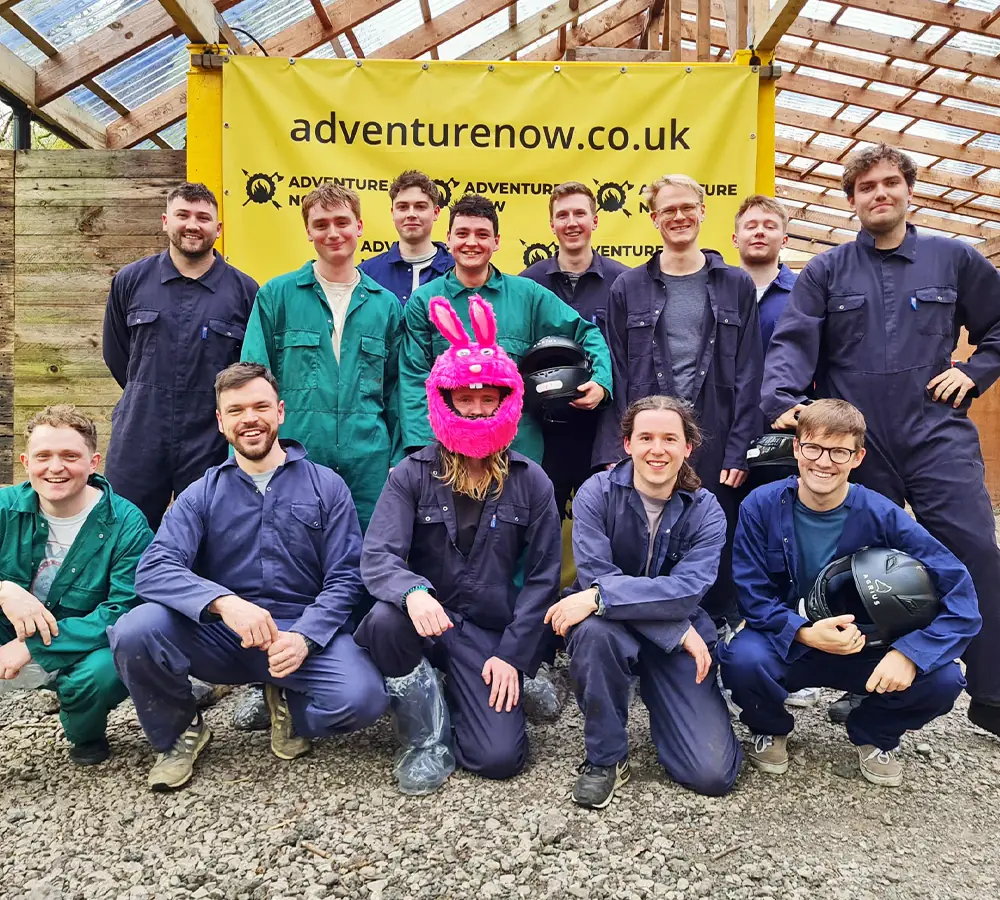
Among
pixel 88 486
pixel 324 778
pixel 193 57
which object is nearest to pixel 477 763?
pixel 324 778

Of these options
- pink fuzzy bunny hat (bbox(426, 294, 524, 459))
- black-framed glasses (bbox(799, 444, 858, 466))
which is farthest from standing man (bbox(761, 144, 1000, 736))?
pink fuzzy bunny hat (bbox(426, 294, 524, 459))

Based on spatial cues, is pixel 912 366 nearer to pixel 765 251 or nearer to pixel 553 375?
pixel 765 251

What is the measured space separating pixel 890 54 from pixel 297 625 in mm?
9589

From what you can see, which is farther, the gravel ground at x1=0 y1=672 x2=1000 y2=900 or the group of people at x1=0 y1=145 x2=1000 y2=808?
the group of people at x1=0 y1=145 x2=1000 y2=808

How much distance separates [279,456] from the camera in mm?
3174

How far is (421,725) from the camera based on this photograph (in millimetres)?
2885

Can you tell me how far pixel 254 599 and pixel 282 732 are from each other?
0.51 metres

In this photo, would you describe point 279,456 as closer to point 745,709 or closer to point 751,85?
point 745,709

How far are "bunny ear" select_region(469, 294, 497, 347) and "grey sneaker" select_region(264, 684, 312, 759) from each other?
1549mm

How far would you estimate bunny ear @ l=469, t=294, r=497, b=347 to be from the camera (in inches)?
117

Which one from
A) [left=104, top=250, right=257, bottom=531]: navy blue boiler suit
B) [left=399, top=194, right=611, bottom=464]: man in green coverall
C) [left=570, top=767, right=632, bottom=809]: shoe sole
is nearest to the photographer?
[left=570, top=767, right=632, bottom=809]: shoe sole

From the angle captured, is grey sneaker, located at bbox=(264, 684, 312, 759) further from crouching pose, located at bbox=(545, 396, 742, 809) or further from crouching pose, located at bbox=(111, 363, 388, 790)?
crouching pose, located at bbox=(545, 396, 742, 809)

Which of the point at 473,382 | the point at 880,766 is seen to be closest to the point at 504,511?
the point at 473,382

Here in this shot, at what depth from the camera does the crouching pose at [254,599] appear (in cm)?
275
